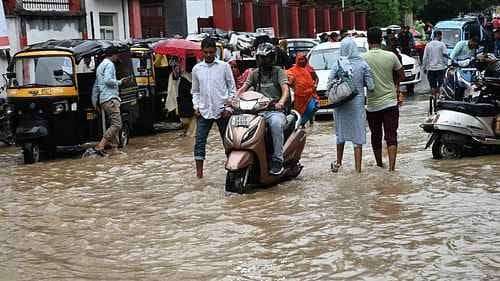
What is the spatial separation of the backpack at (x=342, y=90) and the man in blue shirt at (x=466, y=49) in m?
6.36

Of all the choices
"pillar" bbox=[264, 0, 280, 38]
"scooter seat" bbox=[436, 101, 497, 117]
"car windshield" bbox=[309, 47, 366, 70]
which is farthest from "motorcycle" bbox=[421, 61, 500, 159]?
"pillar" bbox=[264, 0, 280, 38]

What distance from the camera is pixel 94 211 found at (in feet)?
29.8

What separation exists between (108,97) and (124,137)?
1.72 metres

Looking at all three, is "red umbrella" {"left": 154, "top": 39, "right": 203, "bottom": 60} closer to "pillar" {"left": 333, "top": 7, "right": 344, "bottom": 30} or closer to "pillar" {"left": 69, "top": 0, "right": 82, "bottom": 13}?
"pillar" {"left": 69, "top": 0, "right": 82, "bottom": 13}

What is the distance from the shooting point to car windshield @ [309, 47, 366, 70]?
19580mm

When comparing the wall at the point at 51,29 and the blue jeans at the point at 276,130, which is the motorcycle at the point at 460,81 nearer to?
the blue jeans at the point at 276,130

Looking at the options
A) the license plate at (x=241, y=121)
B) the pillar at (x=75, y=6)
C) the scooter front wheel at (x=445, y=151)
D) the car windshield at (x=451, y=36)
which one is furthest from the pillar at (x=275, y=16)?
the license plate at (x=241, y=121)

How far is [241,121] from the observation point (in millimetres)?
9461

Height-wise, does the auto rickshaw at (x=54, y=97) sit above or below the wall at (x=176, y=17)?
below

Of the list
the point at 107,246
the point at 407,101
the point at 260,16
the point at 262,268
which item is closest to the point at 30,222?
the point at 107,246

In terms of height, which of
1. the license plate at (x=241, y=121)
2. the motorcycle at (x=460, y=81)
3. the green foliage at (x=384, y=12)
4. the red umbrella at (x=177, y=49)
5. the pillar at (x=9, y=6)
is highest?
the green foliage at (x=384, y=12)

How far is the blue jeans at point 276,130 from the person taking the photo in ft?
31.1

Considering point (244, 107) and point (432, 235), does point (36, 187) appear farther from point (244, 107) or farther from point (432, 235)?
point (432, 235)

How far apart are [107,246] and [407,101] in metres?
15.8
